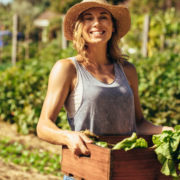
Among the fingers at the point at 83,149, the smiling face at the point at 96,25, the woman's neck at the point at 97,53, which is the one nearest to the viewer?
the fingers at the point at 83,149

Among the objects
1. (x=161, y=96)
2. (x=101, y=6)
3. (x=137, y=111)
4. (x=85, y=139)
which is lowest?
(x=161, y=96)

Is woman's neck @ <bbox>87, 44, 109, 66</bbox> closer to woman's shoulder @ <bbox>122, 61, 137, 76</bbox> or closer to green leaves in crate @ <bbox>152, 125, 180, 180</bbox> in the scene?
woman's shoulder @ <bbox>122, 61, 137, 76</bbox>

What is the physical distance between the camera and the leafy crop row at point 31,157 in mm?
4281

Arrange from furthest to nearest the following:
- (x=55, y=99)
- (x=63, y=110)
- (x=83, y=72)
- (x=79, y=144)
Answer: (x=63, y=110)
(x=83, y=72)
(x=55, y=99)
(x=79, y=144)

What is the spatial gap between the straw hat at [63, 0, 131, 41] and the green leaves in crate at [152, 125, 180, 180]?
1.03 m

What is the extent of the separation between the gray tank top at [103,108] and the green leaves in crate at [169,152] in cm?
48

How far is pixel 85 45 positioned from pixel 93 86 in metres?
0.41

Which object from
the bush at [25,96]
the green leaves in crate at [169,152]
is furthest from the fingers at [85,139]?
the bush at [25,96]

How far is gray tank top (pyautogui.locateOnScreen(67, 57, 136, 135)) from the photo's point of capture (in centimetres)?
195

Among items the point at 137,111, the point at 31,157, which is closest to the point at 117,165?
the point at 137,111

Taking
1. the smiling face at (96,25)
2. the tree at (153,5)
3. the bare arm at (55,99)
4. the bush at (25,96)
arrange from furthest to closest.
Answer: the tree at (153,5) < the bush at (25,96) < the smiling face at (96,25) < the bare arm at (55,99)

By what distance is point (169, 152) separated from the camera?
153cm

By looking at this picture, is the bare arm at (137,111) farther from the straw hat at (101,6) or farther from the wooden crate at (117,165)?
the wooden crate at (117,165)

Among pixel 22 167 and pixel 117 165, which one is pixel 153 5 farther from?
pixel 117 165
